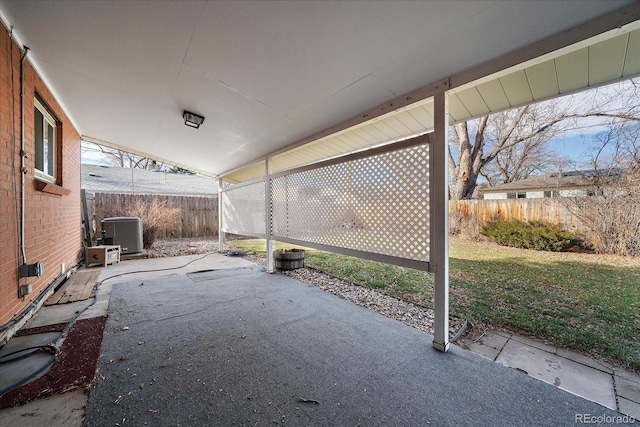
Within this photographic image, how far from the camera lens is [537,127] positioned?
35.2 ft

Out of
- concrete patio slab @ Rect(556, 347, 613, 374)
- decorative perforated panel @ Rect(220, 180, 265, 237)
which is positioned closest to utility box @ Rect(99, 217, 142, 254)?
decorative perforated panel @ Rect(220, 180, 265, 237)

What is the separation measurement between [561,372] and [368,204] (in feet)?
7.31

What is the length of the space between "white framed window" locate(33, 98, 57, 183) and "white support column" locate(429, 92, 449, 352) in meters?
4.81

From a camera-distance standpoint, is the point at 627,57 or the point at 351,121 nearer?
the point at 627,57

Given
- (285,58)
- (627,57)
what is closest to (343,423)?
(285,58)

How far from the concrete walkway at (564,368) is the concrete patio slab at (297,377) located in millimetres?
159

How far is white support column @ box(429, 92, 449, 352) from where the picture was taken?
2.27 metres

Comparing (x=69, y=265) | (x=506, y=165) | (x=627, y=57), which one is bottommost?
(x=69, y=265)

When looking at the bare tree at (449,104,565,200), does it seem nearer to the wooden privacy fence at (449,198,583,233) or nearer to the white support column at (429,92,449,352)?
the wooden privacy fence at (449,198,583,233)

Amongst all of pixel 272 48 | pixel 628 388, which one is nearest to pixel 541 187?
pixel 628 388

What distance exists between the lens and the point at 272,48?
6.89 feet

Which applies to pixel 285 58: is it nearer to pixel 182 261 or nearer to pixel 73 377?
pixel 73 377

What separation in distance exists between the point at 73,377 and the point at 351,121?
3.55 m

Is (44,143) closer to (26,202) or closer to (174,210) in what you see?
(26,202)
